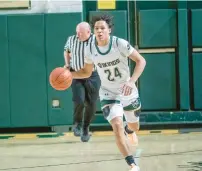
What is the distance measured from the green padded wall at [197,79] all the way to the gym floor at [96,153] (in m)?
1.06

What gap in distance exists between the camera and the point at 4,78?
9.39 metres

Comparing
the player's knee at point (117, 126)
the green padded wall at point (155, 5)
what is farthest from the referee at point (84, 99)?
the green padded wall at point (155, 5)

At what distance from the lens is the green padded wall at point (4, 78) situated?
369 inches

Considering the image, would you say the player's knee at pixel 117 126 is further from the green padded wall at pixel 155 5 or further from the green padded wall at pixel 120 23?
the green padded wall at pixel 155 5

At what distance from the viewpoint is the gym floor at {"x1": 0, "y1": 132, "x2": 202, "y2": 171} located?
222 inches

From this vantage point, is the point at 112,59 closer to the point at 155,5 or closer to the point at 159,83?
the point at 159,83

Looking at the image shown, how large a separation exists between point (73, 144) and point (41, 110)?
1879mm

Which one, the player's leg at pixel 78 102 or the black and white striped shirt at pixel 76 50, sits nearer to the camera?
the player's leg at pixel 78 102

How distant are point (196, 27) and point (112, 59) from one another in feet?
15.7

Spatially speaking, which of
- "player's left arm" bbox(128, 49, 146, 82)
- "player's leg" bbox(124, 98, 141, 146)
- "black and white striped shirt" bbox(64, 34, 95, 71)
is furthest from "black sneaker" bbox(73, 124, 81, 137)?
"player's left arm" bbox(128, 49, 146, 82)

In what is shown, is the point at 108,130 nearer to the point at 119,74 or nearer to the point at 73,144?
the point at 73,144

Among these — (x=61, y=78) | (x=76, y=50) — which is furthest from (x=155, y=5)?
(x=61, y=78)

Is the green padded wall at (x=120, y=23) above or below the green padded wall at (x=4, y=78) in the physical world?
above

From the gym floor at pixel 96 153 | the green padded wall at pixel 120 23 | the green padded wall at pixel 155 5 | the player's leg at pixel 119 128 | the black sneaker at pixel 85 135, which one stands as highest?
the green padded wall at pixel 155 5
